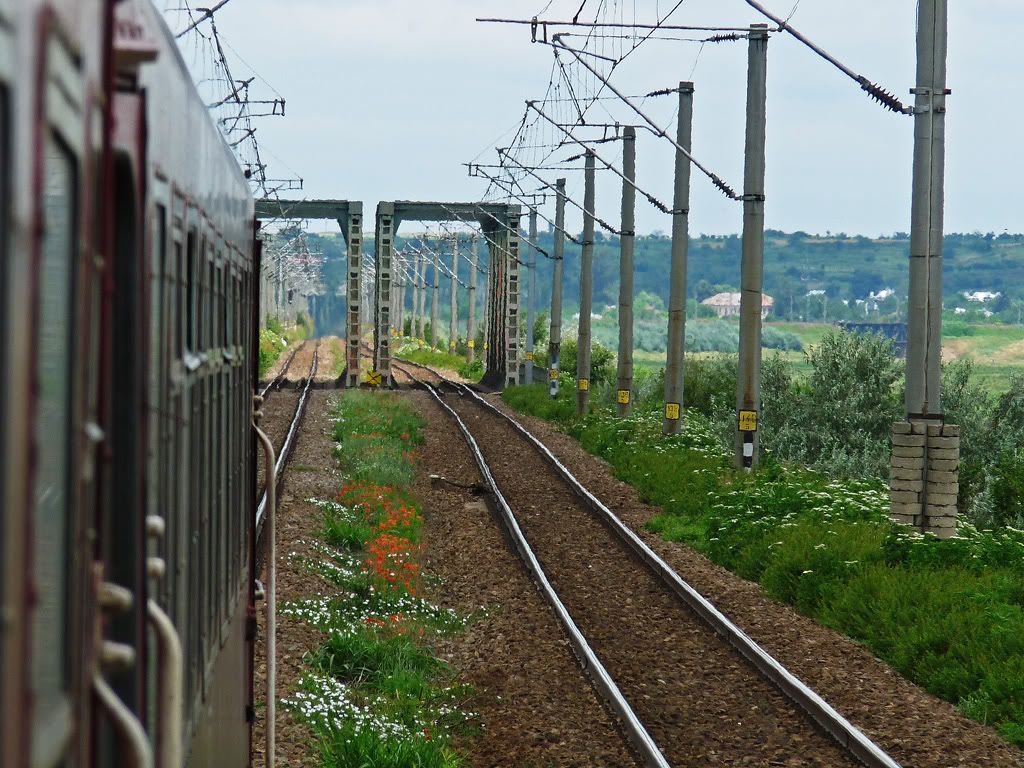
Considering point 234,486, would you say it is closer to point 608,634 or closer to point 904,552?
point 608,634

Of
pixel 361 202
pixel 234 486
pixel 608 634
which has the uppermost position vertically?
pixel 361 202

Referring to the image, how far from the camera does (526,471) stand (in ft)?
86.5

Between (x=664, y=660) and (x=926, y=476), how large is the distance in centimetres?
457

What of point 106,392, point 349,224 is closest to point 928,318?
point 106,392

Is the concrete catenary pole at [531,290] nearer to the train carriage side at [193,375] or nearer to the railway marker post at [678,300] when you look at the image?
the railway marker post at [678,300]

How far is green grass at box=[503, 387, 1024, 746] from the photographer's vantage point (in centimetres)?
1108

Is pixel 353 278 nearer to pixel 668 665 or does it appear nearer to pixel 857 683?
pixel 668 665

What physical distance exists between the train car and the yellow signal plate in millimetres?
17436

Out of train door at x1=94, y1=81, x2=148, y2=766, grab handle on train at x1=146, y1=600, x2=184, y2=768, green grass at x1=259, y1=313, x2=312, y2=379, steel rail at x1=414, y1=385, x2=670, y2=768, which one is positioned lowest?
steel rail at x1=414, y1=385, x2=670, y2=768

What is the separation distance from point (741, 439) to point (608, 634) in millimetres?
9627

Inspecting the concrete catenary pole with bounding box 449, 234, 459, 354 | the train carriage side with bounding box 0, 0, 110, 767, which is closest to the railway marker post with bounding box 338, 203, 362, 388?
the concrete catenary pole with bounding box 449, 234, 459, 354

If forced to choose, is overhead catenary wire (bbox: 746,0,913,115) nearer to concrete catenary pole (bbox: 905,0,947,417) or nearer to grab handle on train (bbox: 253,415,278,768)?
concrete catenary pole (bbox: 905,0,947,417)

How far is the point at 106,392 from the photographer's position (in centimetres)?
249

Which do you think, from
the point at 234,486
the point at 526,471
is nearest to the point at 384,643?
the point at 234,486
